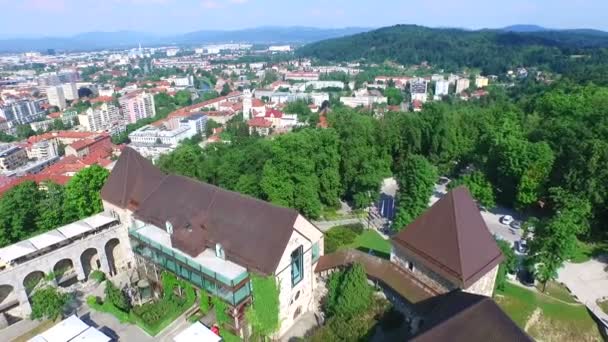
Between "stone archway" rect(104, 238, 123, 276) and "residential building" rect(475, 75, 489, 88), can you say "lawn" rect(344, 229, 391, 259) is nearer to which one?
"stone archway" rect(104, 238, 123, 276)

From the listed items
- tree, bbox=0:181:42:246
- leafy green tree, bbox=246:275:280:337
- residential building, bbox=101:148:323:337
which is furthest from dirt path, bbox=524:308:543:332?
tree, bbox=0:181:42:246

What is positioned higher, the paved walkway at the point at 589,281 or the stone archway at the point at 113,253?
the stone archway at the point at 113,253

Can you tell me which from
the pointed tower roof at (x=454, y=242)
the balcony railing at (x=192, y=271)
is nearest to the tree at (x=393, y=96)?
the pointed tower roof at (x=454, y=242)

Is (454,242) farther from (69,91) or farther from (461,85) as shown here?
(69,91)

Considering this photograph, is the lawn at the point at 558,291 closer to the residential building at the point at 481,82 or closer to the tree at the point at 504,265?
the tree at the point at 504,265

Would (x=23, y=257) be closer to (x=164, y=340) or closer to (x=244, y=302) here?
(x=164, y=340)

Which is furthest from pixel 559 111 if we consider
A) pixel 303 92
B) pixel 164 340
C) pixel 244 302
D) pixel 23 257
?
pixel 303 92
